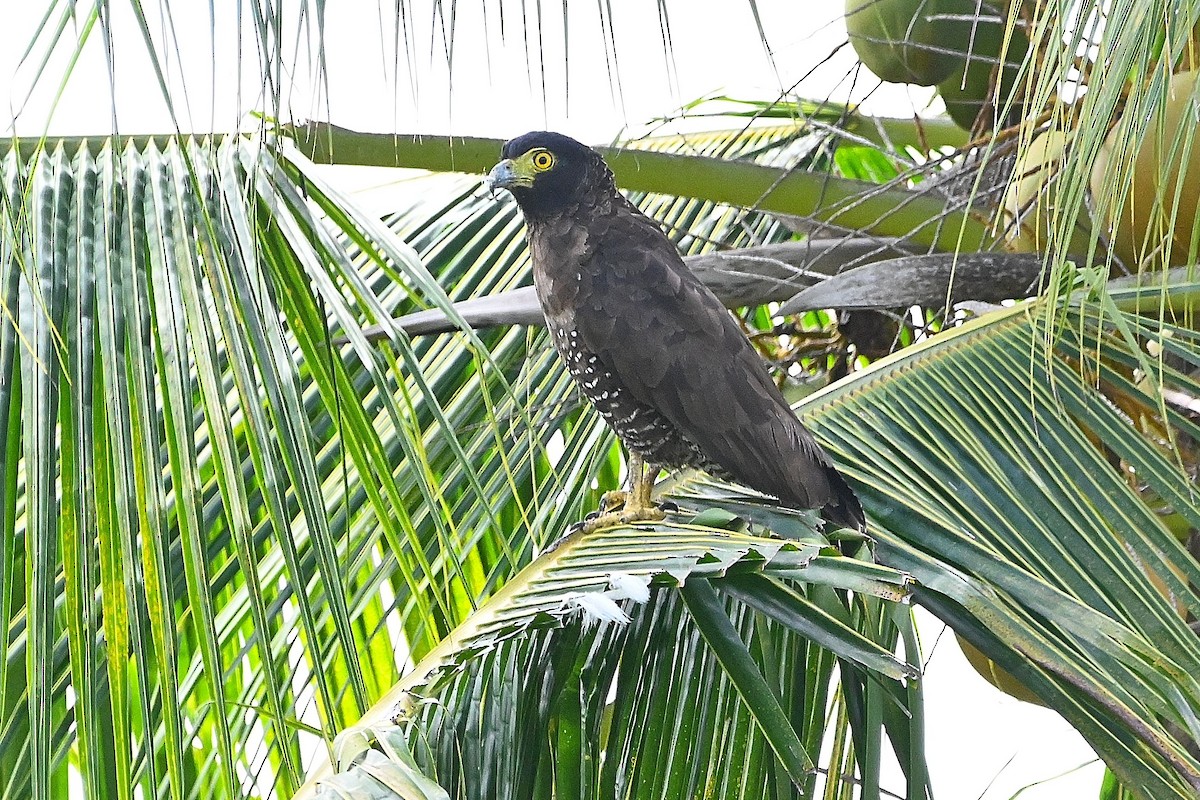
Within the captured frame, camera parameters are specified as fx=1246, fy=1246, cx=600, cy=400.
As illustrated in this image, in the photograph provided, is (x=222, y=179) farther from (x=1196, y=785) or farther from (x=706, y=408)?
(x=1196, y=785)

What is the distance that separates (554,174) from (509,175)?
11 cm

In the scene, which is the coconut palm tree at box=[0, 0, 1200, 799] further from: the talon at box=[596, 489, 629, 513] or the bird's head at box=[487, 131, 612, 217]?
the talon at box=[596, 489, 629, 513]

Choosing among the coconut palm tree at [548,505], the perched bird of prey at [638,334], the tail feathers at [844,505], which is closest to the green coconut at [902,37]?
the coconut palm tree at [548,505]

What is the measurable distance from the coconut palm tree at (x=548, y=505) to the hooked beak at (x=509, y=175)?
0.08 meters

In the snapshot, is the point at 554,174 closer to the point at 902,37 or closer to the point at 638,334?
the point at 638,334

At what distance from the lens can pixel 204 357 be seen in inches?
47.0

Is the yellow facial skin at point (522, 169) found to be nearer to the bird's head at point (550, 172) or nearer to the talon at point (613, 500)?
the bird's head at point (550, 172)

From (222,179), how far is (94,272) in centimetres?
17

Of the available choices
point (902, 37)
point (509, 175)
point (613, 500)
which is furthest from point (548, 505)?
point (902, 37)

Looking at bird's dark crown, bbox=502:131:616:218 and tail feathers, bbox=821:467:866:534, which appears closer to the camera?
tail feathers, bbox=821:467:866:534

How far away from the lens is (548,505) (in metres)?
Result: 2.18

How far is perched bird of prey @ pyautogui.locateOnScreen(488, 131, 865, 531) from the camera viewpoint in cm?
199

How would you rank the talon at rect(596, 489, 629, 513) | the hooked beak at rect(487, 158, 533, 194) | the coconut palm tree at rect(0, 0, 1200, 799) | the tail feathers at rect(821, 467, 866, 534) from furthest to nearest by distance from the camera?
the talon at rect(596, 489, 629, 513) < the hooked beak at rect(487, 158, 533, 194) < the tail feathers at rect(821, 467, 866, 534) < the coconut palm tree at rect(0, 0, 1200, 799)

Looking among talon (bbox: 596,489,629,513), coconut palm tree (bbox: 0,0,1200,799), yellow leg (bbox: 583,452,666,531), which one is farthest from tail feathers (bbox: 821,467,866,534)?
talon (bbox: 596,489,629,513)
